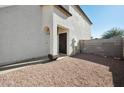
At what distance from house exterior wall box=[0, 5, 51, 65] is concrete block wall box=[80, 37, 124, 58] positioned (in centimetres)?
470

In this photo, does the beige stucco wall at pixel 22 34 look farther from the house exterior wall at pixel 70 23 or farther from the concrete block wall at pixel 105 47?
the concrete block wall at pixel 105 47

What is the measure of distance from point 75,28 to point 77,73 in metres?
5.80

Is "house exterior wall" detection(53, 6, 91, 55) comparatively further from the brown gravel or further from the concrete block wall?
the brown gravel

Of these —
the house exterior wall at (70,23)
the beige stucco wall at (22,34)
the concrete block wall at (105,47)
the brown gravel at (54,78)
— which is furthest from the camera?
the concrete block wall at (105,47)

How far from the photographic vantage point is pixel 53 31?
21.5 ft

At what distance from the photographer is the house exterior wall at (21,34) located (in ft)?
23.9

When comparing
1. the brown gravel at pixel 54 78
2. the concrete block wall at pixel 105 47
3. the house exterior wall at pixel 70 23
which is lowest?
the brown gravel at pixel 54 78

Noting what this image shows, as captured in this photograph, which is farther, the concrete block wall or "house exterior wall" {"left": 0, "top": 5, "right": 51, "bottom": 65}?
the concrete block wall

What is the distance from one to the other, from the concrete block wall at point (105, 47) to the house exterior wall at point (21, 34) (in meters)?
4.70

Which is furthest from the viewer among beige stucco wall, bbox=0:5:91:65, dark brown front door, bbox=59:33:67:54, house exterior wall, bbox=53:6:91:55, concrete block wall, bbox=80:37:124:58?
concrete block wall, bbox=80:37:124:58

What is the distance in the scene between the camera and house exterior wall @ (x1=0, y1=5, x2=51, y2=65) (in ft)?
23.9

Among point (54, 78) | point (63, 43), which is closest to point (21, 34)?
point (63, 43)

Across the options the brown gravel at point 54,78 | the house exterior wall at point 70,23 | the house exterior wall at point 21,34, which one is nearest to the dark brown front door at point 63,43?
the house exterior wall at point 70,23

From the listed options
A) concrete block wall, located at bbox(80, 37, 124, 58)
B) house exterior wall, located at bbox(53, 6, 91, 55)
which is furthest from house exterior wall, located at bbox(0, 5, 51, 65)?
concrete block wall, located at bbox(80, 37, 124, 58)
